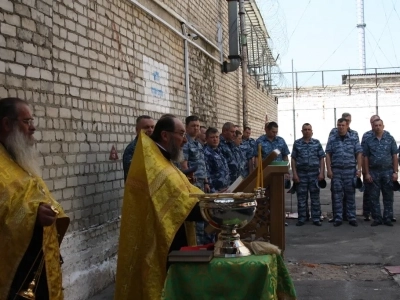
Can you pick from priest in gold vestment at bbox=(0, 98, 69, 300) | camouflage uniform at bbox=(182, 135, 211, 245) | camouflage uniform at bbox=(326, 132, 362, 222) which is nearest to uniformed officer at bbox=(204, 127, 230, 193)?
camouflage uniform at bbox=(182, 135, 211, 245)

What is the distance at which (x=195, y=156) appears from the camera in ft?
25.8

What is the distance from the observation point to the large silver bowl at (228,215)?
3.65 metres

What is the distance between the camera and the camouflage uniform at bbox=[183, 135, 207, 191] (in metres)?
7.75

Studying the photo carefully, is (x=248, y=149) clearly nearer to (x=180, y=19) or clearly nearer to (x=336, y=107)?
(x=180, y=19)

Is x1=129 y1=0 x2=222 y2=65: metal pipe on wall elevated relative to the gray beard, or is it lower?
elevated

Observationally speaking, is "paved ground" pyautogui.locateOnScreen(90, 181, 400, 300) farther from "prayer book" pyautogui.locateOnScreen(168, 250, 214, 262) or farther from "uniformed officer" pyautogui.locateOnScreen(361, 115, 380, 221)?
"prayer book" pyautogui.locateOnScreen(168, 250, 214, 262)

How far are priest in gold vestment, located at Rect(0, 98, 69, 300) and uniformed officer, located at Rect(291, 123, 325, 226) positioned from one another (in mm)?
7856

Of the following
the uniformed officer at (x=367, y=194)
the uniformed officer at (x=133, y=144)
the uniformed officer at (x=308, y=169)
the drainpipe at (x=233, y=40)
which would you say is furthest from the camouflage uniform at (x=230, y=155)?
the drainpipe at (x=233, y=40)

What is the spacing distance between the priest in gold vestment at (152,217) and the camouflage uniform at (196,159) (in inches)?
116

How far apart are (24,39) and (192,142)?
2.90 meters

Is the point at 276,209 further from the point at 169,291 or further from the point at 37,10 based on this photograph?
the point at 37,10

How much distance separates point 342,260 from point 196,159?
2408mm

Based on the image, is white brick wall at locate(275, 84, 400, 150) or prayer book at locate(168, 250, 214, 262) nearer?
prayer book at locate(168, 250, 214, 262)

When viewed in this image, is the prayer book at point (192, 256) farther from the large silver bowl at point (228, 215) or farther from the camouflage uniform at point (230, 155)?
the camouflage uniform at point (230, 155)
